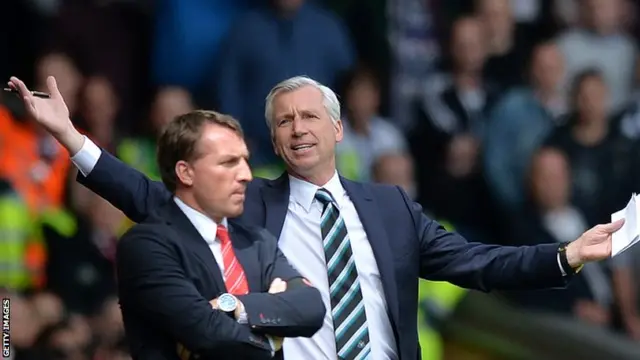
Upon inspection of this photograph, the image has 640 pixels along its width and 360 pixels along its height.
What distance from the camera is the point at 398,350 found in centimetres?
459

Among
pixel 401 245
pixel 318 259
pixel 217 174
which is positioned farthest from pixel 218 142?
pixel 401 245

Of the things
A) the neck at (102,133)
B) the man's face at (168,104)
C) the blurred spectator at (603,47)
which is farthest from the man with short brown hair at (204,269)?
the blurred spectator at (603,47)

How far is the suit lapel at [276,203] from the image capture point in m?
4.66

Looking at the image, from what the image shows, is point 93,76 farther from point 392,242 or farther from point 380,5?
point 392,242

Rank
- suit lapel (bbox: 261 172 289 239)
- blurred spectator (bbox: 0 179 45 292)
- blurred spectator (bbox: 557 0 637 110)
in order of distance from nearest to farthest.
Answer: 1. suit lapel (bbox: 261 172 289 239)
2. blurred spectator (bbox: 0 179 45 292)
3. blurred spectator (bbox: 557 0 637 110)

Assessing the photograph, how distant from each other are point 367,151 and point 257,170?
72 cm

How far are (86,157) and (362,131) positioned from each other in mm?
4107

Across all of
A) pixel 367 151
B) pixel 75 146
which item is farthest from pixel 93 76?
pixel 75 146

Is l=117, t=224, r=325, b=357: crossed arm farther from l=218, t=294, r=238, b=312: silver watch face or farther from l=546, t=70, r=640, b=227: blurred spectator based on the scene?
l=546, t=70, r=640, b=227: blurred spectator

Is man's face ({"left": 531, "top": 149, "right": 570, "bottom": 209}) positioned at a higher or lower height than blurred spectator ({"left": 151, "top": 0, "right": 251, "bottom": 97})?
lower

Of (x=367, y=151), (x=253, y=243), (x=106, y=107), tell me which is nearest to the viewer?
(x=253, y=243)

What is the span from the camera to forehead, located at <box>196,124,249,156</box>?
4.32 m

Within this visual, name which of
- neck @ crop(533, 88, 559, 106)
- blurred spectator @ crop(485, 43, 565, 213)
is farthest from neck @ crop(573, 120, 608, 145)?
neck @ crop(533, 88, 559, 106)

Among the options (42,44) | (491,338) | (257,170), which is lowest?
(491,338)
